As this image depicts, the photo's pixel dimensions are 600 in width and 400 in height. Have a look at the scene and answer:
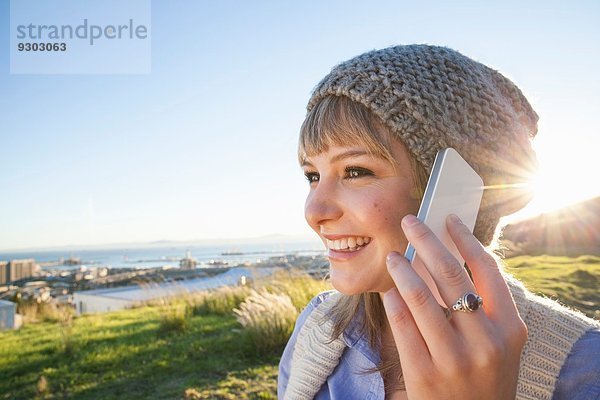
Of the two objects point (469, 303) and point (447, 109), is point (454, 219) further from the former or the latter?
point (447, 109)

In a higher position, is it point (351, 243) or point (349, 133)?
point (349, 133)

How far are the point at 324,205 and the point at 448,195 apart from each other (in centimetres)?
51

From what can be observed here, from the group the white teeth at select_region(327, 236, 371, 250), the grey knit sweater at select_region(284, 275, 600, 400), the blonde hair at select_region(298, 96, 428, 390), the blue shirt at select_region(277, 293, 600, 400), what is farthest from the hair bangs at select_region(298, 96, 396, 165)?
the blue shirt at select_region(277, 293, 600, 400)

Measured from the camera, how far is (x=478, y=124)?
5.81 feet

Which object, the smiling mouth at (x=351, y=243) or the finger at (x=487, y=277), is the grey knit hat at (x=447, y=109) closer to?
the smiling mouth at (x=351, y=243)

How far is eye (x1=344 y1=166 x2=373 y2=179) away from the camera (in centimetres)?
174

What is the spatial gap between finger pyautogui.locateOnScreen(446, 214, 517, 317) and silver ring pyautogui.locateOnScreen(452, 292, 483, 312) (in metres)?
0.08

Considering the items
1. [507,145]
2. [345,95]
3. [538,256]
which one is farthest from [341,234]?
[538,256]

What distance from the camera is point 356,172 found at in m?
1.76

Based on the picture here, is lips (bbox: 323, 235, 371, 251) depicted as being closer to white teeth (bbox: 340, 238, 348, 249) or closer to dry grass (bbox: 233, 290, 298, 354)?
A: white teeth (bbox: 340, 238, 348, 249)

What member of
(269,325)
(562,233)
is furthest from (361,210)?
(562,233)

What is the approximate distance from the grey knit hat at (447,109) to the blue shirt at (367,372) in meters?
0.62

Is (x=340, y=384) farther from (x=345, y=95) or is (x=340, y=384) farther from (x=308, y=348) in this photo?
(x=345, y=95)

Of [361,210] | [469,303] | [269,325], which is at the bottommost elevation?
[269,325]
